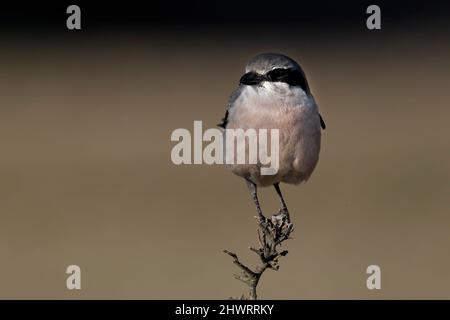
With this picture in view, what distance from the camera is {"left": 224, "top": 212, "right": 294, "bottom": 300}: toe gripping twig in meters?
3.33

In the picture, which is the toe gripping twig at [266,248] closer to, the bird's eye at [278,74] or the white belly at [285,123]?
the white belly at [285,123]

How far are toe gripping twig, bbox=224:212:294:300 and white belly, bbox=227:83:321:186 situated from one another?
0.77 ft

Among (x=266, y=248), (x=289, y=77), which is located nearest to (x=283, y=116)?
(x=289, y=77)

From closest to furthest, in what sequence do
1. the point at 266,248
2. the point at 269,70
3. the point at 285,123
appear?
the point at 266,248 < the point at 269,70 < the point at 285,123

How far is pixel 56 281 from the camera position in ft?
28.2

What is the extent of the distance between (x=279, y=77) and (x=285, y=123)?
205 millimetres

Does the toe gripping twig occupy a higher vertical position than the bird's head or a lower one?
lower

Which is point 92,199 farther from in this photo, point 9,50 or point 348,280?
point 9,50

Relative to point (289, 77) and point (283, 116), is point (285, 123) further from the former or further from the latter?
point (289, 77)

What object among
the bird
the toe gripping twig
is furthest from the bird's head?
the toe gripping twig

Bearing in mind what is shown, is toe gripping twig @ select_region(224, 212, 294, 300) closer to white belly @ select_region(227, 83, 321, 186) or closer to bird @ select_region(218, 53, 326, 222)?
Answer: bird @ select_region(218, 53, 326, 222)

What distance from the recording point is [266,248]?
3.62m

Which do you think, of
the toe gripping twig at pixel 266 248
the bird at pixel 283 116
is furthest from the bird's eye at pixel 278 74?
the toe gripping twig at pixel 266 248

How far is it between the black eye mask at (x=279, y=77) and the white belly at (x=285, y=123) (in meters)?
0.04
